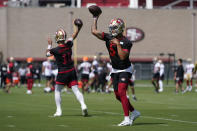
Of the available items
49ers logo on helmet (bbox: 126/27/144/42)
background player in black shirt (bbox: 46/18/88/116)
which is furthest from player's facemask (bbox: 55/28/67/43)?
49ers logo on helmet (bbox: 126/27/144/42)

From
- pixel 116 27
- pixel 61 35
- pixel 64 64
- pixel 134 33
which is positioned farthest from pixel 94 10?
pixel 134 33

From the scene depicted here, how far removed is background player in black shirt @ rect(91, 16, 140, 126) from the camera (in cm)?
1285

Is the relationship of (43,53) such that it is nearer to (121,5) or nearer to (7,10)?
(7,10)

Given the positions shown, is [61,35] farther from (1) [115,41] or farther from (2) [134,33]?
(2) [134,33]

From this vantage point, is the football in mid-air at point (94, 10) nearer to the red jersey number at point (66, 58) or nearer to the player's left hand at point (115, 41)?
the player's left hand at point (115, 41)

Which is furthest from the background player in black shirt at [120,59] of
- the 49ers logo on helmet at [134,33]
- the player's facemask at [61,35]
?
the 49ers logo on helmet at [134,33]

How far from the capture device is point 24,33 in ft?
198

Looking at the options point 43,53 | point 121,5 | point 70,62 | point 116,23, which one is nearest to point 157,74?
point 70,62

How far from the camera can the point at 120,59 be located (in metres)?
13.0

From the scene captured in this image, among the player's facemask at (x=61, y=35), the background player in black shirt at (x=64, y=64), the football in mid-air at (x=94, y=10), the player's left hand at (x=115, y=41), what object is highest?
the football in mid-air at (x=94, y=10)

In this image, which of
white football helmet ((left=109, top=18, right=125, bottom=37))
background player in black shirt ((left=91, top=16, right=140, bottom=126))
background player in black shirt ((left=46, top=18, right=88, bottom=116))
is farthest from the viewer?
background player in black shirt ((left=46, top=18, right=88, bottom=116))

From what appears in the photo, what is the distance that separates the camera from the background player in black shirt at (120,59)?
1285 cm

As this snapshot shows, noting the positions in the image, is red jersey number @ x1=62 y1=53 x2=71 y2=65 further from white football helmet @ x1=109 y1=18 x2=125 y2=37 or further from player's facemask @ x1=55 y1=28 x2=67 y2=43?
white football helmet @ x1=109 y1=18 x2=125 y2=37

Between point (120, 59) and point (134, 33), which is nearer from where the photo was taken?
point (120, 59)
